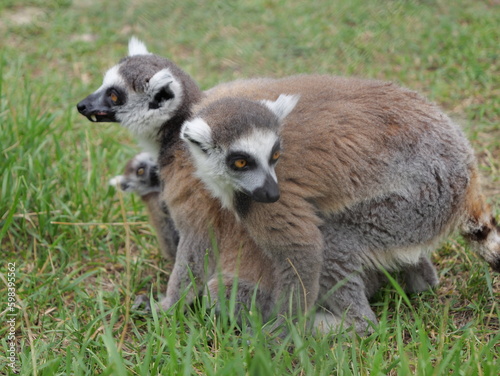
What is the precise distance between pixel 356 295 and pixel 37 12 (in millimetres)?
7035

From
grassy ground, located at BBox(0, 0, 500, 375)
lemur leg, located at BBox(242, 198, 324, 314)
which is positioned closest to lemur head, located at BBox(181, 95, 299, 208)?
lemur leg, located at BBox(242, 198, 324, 314)

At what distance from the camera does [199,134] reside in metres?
3.37

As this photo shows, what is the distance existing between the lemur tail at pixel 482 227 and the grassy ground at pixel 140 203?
0.62ft

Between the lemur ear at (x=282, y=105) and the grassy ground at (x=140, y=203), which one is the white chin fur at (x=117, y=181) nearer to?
the grassy ground at (x=140, y=203)

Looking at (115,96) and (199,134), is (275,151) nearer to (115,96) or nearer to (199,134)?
(199,134)

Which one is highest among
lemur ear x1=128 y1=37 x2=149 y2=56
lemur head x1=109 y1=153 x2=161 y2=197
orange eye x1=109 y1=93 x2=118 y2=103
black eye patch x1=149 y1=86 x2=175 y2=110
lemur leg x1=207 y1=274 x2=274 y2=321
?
lemur ear x1=128 y1=37 x2=149 y2=56

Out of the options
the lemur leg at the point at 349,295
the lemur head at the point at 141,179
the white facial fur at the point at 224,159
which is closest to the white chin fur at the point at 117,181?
the lemur head at the point at 141,179

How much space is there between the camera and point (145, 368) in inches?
114

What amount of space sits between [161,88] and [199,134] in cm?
68

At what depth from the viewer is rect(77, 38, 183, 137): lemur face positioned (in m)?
3.89

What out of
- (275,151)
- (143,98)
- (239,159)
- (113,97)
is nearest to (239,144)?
(239,159)

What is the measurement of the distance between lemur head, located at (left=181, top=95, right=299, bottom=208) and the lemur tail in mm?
1319

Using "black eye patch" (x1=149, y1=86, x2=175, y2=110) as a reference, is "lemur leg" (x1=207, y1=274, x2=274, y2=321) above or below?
below

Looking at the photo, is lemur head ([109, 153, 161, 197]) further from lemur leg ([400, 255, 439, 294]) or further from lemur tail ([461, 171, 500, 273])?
lemur tail ([461, 171, 500, 273])
